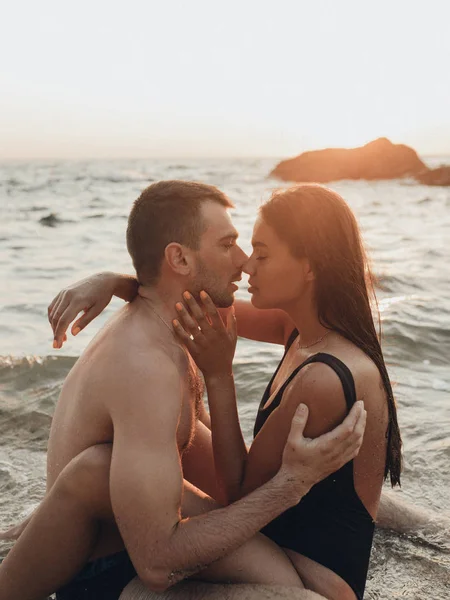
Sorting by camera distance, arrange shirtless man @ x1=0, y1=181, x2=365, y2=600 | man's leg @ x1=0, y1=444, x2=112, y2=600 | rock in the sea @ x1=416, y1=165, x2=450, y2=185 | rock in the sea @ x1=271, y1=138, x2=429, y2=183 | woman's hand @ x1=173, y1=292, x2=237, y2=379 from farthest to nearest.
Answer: rock in the sea @ x1=271, y1=138, x2=429, y2=183 → rock in the sea @ x1=416, y1=165, x2=450, y2=185 → woman's hand @ x1=173, y1=292, x2=237, y2=379 → man's leg @ x1=0, y1=444, x2=112, y2=600 → shirtless man @ x1=0, y1=181, x2=365, y2=600

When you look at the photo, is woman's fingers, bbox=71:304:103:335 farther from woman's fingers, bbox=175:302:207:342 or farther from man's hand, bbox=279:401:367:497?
man's hand, bbox=279:401:367:497

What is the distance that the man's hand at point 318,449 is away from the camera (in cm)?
304

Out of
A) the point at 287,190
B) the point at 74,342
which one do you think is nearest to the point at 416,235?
the point at 74,342

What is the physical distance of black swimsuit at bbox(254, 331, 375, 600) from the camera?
3.34 meters

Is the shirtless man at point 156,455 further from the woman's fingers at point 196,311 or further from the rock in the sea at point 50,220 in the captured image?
the rock in the sea at point 50,220

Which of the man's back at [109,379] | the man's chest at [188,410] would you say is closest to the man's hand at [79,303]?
the man's back at [109,379]

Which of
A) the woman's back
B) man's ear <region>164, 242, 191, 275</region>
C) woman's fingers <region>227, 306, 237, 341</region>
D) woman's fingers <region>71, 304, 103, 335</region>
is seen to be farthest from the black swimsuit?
woman's fingers <region>71, 304, 103, 335</region>

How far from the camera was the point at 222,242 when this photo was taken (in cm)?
361

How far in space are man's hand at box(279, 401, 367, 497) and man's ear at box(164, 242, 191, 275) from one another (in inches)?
34.6

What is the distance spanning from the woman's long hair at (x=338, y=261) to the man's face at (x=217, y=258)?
1.06 feet

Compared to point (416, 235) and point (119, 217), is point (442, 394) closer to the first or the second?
point (416, 235)

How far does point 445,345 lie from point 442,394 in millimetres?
1746

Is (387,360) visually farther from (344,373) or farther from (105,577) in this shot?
(105,577)

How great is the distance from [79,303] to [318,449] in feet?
4.45
